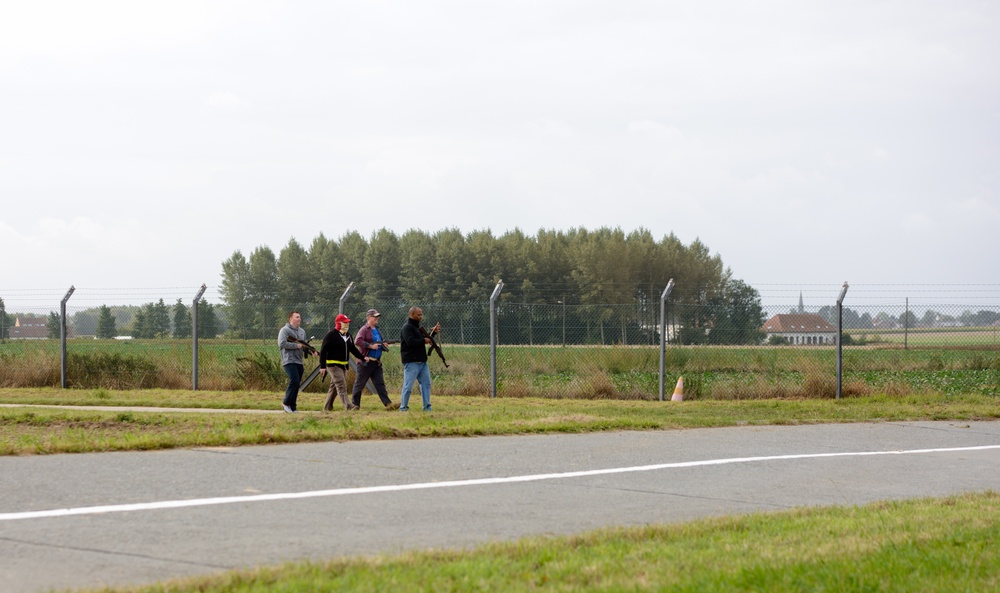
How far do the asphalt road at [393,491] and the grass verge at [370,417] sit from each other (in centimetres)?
56

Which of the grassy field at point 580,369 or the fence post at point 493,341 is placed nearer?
the fence post at point 493,341

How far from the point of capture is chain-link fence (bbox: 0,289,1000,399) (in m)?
18.9

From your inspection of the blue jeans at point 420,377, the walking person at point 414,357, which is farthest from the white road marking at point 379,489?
the walking person at point 414,357

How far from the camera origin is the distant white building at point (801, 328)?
751 inches

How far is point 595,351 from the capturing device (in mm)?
19562

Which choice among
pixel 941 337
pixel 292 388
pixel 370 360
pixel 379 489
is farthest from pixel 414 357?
pixel 941 337

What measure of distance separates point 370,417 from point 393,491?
5.80 meters

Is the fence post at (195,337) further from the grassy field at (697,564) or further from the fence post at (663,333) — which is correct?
the grassy field at (697,564)

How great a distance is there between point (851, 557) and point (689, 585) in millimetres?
1230

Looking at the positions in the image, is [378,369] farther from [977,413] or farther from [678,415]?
[977,413]

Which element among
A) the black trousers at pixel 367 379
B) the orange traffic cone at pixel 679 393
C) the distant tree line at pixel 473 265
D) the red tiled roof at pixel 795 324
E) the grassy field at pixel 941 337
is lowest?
the orange traffic cone at pixel 679 393

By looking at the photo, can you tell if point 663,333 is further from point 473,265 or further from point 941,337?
point 473,265

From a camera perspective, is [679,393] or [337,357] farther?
[679,393]

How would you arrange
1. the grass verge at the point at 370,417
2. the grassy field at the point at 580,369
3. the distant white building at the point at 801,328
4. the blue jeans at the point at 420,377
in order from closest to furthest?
the grass verge at the point at 370,417 → the blue jeans at the point at 420,377 → the grassy field at the point at 580,369 → the distant white building at the point at 801,328
